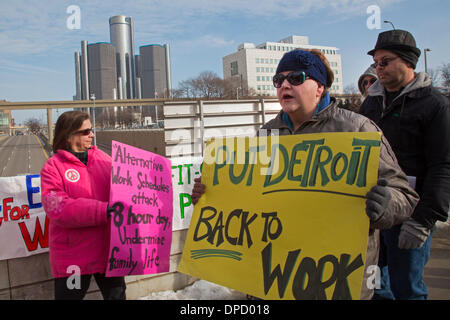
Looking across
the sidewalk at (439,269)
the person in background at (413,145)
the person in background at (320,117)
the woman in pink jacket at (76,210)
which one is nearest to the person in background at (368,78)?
the person in background at (413,145)

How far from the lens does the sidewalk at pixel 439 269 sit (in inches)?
137

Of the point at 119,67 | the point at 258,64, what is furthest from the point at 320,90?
the point at 258,64

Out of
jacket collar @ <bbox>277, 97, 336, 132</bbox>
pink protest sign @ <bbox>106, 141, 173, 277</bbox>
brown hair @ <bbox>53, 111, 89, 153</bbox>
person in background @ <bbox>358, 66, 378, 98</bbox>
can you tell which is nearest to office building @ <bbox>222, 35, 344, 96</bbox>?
person in background @ <bbox>358, 66, 378, 98</bbox>

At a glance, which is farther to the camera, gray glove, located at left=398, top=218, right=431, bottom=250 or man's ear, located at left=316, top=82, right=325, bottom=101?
gray glove, located at left=398, top=218, right=431, bottom=250

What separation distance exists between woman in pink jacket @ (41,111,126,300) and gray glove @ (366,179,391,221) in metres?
1.58

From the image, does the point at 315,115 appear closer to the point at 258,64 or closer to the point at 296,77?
the point at 296,77

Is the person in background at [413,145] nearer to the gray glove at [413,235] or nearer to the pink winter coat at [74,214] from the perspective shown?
the gray glove at [413,235]

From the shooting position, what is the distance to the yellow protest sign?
1.55 meters

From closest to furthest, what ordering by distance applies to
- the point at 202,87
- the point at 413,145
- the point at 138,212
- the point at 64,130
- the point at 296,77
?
the point at 296,77
the point at 413,145
the point at 64,130
the point at 138,212
the point at 202,87

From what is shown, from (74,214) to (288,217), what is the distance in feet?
4.37

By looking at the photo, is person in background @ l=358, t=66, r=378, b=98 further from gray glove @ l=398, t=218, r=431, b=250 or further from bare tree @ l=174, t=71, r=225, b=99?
bare tree @ l=174, t=71, r=225, b=99

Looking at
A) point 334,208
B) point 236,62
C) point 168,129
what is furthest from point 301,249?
point 236,62

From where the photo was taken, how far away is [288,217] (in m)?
1.69

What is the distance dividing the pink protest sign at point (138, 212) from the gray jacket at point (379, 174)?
3.96ft
